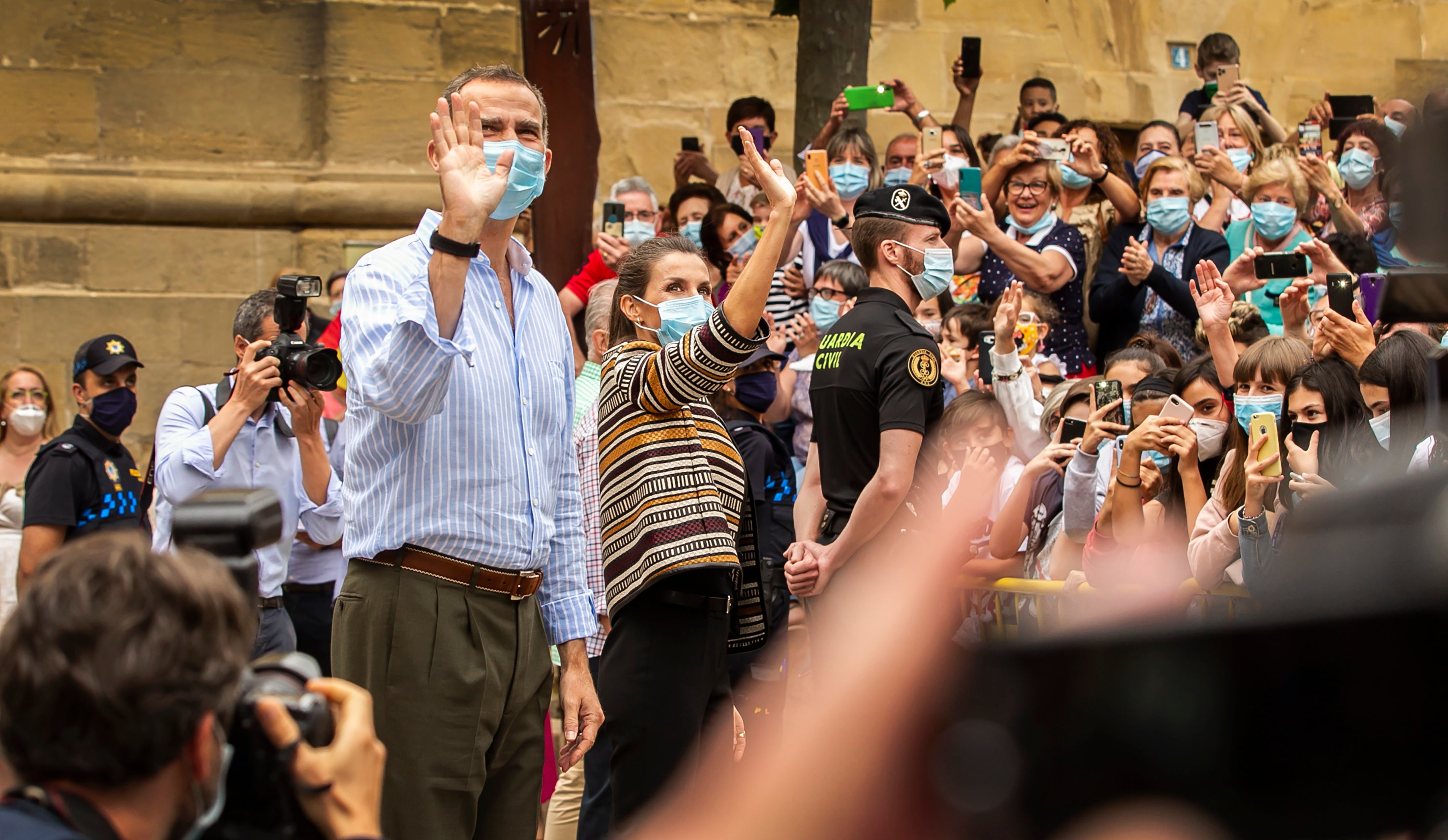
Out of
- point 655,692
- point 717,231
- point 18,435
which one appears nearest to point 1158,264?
point 717,231

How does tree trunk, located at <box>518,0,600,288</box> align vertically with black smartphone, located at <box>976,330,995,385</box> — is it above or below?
above

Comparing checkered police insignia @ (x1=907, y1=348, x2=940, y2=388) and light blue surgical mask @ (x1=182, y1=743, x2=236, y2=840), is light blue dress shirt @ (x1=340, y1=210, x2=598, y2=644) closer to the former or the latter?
light blue surgical mask @ (x1=182, y1=743, x2=236, y2=840)

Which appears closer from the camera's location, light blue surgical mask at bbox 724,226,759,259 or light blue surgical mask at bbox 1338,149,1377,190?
light blue surgical mask at bbox 1338,149,1377,190

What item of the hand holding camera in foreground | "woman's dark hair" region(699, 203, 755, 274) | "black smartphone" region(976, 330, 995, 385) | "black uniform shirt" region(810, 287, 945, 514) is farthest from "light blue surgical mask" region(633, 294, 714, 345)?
"woman's dark hair" region(699, 203, 755, 274)

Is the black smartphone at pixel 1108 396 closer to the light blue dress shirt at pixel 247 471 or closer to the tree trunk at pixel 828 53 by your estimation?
the light blue dress shirt at pixel 247 471

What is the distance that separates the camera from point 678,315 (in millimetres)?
4242

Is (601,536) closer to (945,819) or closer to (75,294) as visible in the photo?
(945,819)

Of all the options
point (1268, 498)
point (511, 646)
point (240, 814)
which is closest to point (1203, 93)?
point (1268, 498)

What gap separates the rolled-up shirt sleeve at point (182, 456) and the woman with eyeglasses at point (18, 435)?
2.38m

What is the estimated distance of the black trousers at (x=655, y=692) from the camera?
12.5 feet

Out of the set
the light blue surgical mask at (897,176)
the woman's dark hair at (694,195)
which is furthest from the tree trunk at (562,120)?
the light blue surgical mask at (897,176)

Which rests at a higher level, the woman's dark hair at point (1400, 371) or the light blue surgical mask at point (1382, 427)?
the woman's dark hair at point (1400, 371)

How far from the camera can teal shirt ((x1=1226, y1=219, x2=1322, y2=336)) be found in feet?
20.1

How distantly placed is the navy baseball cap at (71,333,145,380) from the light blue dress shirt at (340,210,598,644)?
3.79 meters
